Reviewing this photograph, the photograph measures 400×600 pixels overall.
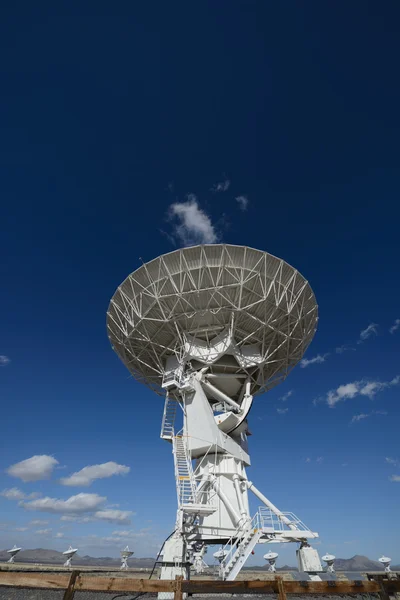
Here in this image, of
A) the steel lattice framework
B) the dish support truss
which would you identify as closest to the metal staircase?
the dish support truss

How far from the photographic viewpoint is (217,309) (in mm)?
18766

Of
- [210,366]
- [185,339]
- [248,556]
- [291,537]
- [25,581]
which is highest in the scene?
[185,339]

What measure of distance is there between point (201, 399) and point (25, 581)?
43.1 feet

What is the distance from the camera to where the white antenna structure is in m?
15.8

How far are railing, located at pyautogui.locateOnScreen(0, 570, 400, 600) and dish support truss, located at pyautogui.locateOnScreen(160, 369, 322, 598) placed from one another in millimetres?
9294

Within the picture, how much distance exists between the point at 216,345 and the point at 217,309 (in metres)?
2.00

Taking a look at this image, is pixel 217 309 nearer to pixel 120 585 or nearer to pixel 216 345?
pixel 216 345

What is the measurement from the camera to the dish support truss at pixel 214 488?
45.5ft

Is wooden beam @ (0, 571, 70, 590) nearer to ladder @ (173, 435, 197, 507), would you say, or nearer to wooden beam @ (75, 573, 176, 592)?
wooden beam @ (75, 573, 176, 592)

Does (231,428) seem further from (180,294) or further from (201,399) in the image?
(180,294)

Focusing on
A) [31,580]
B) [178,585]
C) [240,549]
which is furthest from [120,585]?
[240,549]

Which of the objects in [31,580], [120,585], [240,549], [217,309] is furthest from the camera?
[217,309]

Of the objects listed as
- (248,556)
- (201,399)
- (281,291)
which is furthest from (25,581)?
(281,291)

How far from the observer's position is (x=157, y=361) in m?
21.1
